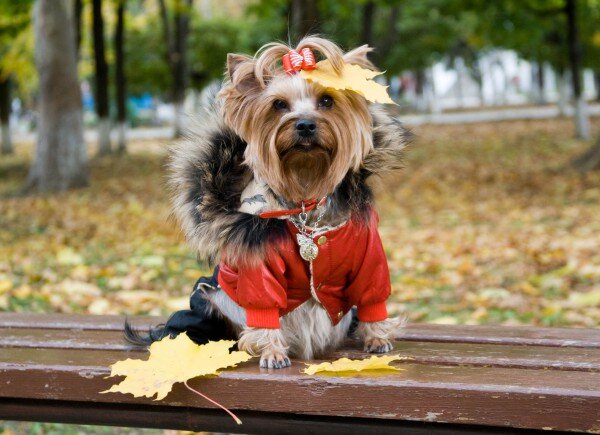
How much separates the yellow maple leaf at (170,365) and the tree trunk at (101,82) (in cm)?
1855

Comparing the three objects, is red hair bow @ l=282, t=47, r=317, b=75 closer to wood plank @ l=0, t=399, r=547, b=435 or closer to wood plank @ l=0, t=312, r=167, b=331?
wood plank @ l=0, t=399, r=547, b=435

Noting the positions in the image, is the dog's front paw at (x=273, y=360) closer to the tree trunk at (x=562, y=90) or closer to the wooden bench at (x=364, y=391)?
the wooden bench at (x=364, y=391)

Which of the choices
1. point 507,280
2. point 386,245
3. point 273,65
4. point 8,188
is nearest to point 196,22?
point 8,188

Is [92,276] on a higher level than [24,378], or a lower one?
lower

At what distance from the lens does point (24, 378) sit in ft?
8.96

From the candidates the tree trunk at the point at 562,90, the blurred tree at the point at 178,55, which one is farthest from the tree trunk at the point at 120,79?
the tree trunk at the point at 562,90

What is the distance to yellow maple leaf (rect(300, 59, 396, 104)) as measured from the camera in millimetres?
2492

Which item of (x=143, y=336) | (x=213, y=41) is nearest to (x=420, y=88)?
(x=213, y=41)

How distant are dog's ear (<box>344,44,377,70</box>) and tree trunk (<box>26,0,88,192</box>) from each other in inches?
443

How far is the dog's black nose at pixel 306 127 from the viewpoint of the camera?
8.38ft

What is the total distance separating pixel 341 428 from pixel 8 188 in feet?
45.6

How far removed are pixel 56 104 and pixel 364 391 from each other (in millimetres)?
11935

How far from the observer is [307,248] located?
2.68 meters

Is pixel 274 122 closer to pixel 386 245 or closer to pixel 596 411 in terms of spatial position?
pixel 596 411
